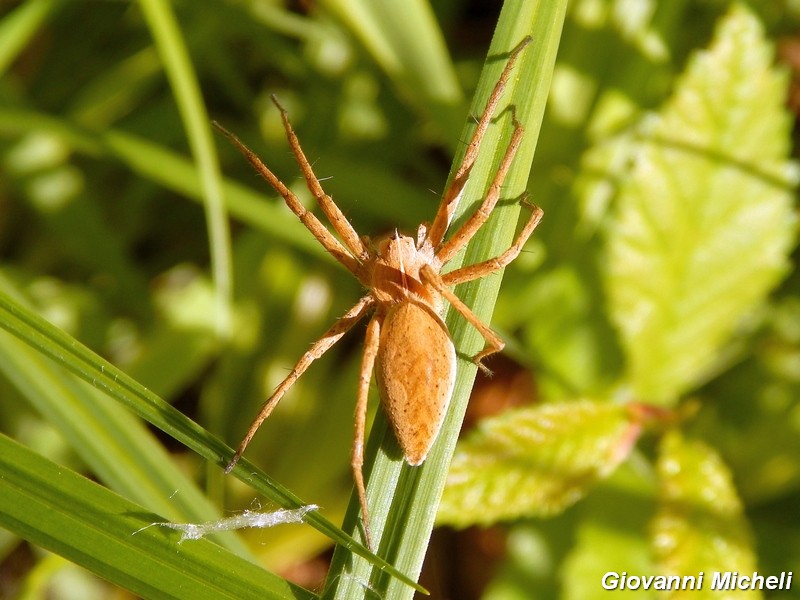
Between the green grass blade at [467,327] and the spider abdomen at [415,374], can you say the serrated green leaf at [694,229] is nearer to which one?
the green grass blade at [467,327]

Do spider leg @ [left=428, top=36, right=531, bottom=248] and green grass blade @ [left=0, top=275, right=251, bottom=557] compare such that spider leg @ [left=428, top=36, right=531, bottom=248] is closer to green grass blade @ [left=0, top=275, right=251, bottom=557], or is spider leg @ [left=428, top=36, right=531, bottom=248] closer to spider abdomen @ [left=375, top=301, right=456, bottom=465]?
spider abdomen @ [left=375, top=301, right=456, bottom=465]

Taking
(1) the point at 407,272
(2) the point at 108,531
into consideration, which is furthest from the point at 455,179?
(2) the point at 108,531

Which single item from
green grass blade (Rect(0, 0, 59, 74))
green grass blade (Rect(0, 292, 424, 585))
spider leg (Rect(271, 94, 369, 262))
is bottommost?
green grass blade (Rect(0, 292, 424, 585))

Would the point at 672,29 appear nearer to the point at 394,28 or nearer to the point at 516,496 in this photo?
the point at 394,28

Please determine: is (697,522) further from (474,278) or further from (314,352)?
(314,352)

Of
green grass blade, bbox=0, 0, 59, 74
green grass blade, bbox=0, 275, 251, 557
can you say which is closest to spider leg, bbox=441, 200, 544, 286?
green grass blade, bbox=0, 275, 251, 557

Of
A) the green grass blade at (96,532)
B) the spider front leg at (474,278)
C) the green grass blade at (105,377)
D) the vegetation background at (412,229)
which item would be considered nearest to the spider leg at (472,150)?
the spider front leg at (474,278)
